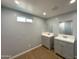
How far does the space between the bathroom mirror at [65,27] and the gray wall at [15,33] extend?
1.45 m

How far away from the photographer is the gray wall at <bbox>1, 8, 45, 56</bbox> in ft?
5.90

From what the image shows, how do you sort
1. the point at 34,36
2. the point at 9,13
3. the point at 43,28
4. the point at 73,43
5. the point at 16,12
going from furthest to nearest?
the point at 43,28 < the point at 34,36 < the point at 16,12 < the point at 9,13 < the point at 73,43

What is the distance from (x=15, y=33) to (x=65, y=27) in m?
2.34

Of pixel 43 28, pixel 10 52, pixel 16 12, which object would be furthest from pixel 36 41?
pixel 16 12

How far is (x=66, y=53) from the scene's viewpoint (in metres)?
1.95

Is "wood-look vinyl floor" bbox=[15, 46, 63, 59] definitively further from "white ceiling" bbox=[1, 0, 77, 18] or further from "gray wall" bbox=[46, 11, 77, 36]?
"white ceiling" bbox=[1, 0, 77, 18]

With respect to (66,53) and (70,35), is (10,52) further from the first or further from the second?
(70,35)

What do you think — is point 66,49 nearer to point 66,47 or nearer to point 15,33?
point 66,47

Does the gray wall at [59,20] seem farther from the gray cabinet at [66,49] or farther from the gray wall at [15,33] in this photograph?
the gray wall at [15,33]

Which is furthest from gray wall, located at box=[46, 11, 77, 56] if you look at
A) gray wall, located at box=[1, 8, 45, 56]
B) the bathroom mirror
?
gray wall, located at box=[1, 8, 45, 56]

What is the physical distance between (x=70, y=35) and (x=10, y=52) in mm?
2636

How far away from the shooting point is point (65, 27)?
243 centimetres

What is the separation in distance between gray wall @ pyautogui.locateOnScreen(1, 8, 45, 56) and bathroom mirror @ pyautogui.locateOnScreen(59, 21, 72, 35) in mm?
1449

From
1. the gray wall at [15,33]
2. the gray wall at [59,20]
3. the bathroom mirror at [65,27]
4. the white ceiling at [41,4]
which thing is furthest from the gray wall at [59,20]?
the gray wall at [15,33]
